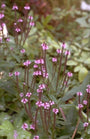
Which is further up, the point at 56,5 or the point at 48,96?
the point at 56,5

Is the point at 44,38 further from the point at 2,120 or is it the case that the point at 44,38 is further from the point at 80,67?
the point at 2,120

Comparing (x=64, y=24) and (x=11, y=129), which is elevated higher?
(x=64, y=24)

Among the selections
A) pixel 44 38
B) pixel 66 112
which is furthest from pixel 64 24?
pixel 66 112

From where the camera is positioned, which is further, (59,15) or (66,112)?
(59,15)

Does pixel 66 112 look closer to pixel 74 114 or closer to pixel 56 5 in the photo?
pixel 74 114

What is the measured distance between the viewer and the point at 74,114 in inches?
45.6

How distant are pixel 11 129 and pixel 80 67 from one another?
2.41 ft

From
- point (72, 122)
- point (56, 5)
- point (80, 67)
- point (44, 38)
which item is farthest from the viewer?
point (56, 5)

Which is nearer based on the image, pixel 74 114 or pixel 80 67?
pixel 74 114

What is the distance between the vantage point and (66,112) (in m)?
1.21

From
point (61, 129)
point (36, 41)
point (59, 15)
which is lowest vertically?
point (61, 129)

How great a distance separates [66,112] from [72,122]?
3.2 inches

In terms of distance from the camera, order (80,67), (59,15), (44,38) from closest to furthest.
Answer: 1. (80,67)
2. (44,38)
3. (59,15)

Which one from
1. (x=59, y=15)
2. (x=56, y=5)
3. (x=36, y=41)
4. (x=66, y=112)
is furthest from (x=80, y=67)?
(x=56, y=5)
